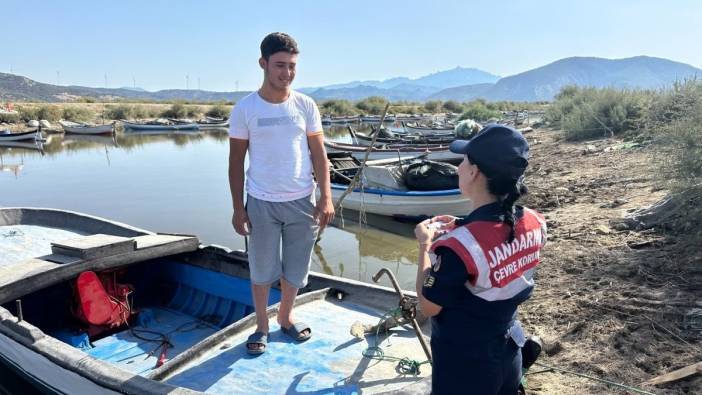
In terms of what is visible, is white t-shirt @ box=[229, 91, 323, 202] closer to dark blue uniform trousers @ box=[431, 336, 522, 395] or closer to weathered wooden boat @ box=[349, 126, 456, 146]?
dark blue uniform trousers @ box=[431, 336, 522, 395]

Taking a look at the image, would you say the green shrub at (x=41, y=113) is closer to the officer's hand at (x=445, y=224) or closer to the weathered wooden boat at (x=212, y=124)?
the weathered wooden boat at (x=212, y=124)

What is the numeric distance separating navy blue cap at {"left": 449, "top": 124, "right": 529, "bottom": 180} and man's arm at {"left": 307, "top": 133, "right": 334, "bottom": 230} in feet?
5.12

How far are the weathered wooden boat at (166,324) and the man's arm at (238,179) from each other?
0.74 m

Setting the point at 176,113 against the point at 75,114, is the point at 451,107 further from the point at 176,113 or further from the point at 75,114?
A: the point at 75,114

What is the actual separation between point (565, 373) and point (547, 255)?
3031mm

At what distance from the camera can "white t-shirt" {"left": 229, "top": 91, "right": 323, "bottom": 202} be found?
9.65 ft

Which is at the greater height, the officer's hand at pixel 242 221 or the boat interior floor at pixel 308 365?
the officer's hand at pixel 242 221

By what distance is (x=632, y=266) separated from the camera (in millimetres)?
5602

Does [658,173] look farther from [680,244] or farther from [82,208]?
[82,208]

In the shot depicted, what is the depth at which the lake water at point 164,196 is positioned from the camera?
32.8 feet

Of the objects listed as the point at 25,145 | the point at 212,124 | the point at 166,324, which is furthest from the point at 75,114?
the point at 166,324

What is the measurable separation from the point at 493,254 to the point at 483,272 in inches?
2.9

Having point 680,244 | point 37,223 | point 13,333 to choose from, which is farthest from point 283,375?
point 37,223

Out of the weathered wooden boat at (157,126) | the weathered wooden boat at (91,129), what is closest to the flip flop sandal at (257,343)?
the weathered wooden boat at (91,129)
